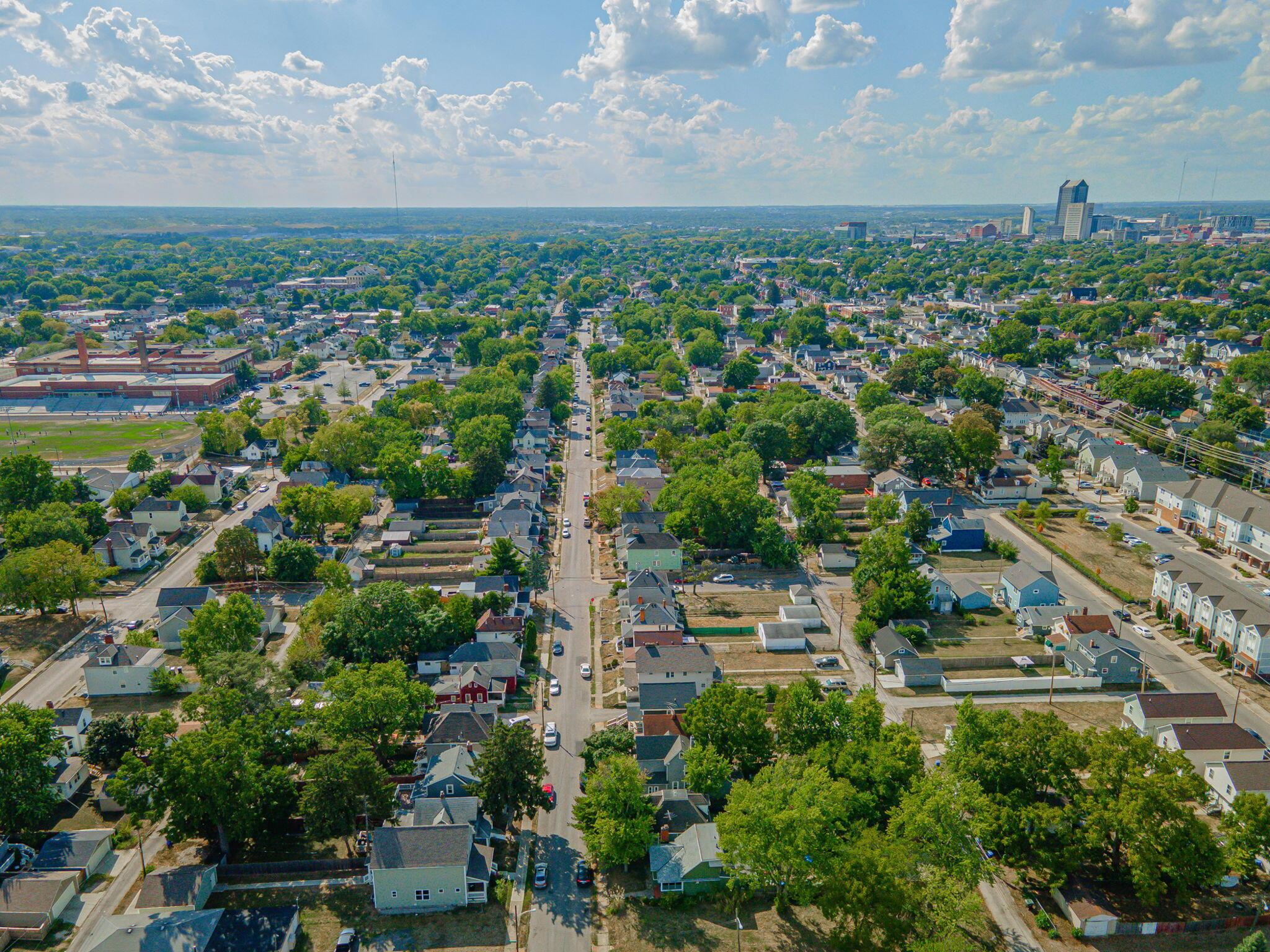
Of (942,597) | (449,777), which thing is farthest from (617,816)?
(942,597)

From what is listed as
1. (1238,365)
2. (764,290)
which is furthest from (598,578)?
(764,290)

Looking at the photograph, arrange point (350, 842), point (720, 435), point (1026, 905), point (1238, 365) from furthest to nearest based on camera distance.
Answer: point (1238, 365) < point (720, 435) < point (350, 842) < point (1026, 905)

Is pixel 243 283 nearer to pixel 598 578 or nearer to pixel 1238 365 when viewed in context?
pixel 598 578

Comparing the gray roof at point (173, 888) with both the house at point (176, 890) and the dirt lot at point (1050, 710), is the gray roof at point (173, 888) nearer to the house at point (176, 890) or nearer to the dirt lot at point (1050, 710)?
the house at point (176, 890)

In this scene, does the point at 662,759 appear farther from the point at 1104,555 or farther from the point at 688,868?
the point at 1104,555

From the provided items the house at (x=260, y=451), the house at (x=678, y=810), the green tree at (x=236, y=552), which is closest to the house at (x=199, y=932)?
the house at (x=678, y=810)
